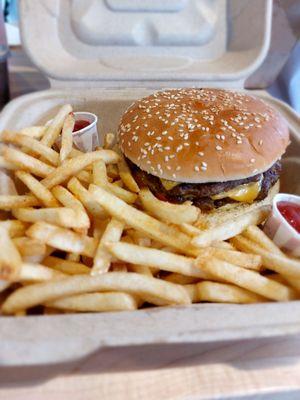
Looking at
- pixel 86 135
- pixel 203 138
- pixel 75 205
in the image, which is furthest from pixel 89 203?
pixel 86 135

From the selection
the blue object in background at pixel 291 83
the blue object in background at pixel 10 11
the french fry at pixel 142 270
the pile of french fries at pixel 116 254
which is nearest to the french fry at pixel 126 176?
the pile of french fries at pixel 116 254

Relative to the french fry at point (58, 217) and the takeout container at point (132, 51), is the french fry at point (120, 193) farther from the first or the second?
the takeout container at point (132, 51)

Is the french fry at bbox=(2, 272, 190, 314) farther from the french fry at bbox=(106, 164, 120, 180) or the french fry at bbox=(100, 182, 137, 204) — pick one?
the french fry at bbox=(106, 164, 120, 180)

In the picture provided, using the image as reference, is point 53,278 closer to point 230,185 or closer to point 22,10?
point 230,185

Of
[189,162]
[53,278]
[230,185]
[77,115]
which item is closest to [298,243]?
[230,185]

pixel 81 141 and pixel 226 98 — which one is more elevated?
pixel 226 98
